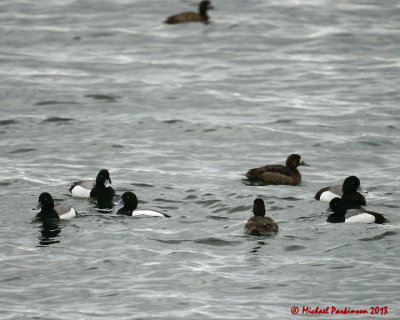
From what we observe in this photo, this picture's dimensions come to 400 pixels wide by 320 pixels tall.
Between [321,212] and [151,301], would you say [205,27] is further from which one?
[151,301]

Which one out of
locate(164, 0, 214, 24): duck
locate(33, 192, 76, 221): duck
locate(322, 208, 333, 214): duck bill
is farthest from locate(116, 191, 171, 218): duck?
locate(164, 0, 214, 24): duck

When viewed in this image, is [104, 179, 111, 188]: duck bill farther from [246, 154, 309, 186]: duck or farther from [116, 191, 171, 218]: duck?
[246, 154, 309, 186]: duck

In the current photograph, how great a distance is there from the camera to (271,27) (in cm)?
3269

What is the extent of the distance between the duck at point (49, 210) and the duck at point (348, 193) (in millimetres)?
4593

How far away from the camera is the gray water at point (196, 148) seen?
13180 millimetres

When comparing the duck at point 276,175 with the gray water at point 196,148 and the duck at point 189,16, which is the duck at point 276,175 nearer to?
the gray water at point 196,148

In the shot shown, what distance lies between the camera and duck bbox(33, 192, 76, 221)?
53.3 feet

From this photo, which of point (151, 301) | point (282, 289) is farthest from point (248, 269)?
point (151, 301)

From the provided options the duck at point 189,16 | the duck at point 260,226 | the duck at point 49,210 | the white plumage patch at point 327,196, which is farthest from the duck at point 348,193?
the duck at point 189,16

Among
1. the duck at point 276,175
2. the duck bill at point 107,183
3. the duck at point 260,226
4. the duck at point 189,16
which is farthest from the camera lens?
the duck at point 189,16

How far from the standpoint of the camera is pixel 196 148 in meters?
21.6

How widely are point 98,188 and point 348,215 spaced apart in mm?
4683

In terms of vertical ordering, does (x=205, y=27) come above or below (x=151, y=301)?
above

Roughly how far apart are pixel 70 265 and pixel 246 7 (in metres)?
22.4
